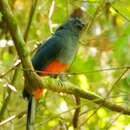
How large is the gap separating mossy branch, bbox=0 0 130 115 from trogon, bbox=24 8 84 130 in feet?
2.42

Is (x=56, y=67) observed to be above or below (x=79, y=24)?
below

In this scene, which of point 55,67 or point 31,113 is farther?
point 55,67

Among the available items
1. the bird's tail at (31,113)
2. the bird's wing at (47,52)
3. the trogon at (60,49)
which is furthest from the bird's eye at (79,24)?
the bird's tail at (31,113)

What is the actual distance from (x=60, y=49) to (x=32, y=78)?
1.16m

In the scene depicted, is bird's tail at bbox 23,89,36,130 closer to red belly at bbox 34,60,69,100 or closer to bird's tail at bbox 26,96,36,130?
bird's tail at bbox 26,96,36,130

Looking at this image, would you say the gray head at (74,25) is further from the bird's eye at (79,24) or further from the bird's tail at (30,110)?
the bird's tail at (30,110)

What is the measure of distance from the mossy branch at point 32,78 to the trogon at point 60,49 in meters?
0.74

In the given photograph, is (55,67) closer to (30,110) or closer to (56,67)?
(56,67)

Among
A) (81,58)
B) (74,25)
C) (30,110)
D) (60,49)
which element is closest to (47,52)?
(60,49)

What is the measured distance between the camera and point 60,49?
387cm

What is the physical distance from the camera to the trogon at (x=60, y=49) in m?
3.78

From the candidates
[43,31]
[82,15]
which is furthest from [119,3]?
[43,31]

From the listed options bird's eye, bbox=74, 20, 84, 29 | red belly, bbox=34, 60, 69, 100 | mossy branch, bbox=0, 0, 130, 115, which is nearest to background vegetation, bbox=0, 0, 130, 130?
bird's eye, bbox=74, 20, 84, 29

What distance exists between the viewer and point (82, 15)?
3.79m
